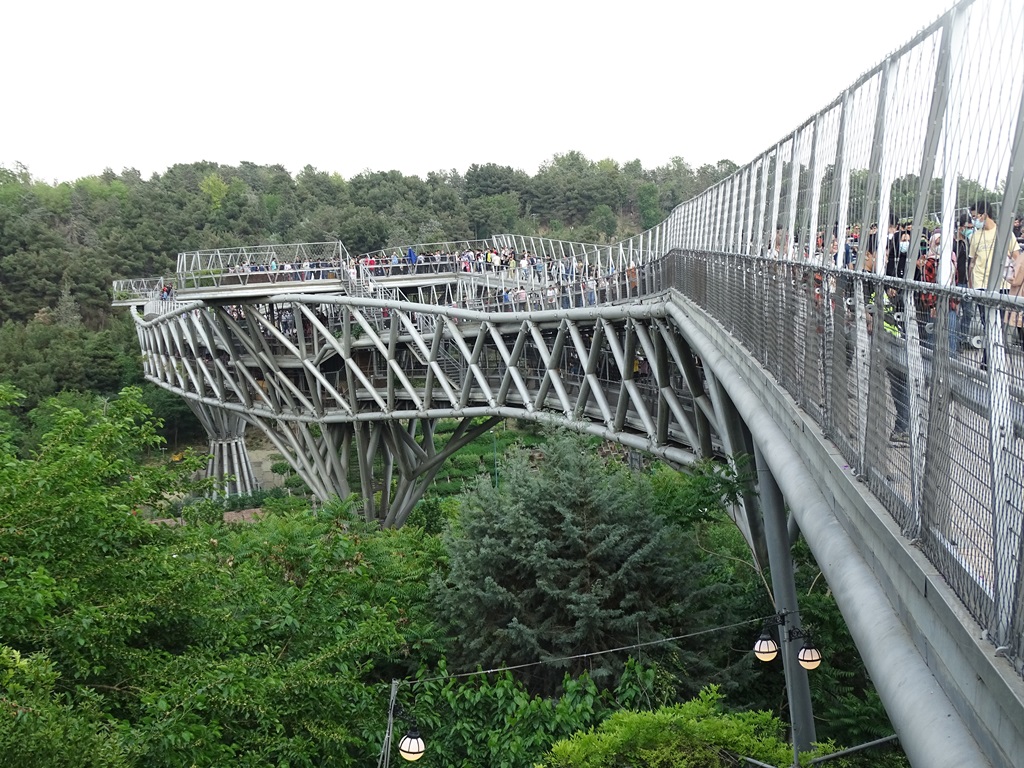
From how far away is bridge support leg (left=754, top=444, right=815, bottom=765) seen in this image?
8711mm

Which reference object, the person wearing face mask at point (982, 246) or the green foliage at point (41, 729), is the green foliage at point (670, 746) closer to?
the green foliage at point (41, 729)

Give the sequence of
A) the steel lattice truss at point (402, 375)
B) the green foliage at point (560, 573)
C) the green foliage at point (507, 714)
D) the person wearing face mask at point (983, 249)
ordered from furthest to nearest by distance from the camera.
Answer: the steel lattice truss at point (402, 375) → the green foliage at point (560, 573) → the green foliage at point (507, 714) → the person wearing face mask at point (983, 249)

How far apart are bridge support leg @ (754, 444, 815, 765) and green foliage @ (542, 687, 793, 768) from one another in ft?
1.34

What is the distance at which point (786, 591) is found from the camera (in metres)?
9.48

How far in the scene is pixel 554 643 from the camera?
12719 mm

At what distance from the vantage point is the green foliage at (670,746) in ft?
30.0

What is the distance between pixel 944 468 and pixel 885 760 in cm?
836

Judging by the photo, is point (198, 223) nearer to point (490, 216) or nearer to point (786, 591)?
point (490, 216)

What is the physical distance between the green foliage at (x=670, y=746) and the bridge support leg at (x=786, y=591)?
408 mm

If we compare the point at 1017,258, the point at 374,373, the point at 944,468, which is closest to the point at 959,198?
the point at 1017,258

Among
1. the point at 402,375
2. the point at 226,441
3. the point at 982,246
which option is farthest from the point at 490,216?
the point at 982,246

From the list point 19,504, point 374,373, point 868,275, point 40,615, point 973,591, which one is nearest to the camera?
point 973,591

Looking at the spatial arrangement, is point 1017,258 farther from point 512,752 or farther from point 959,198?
point 512,752

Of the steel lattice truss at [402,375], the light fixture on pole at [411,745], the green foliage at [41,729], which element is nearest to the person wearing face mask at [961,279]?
the green foliage at [41,729]
